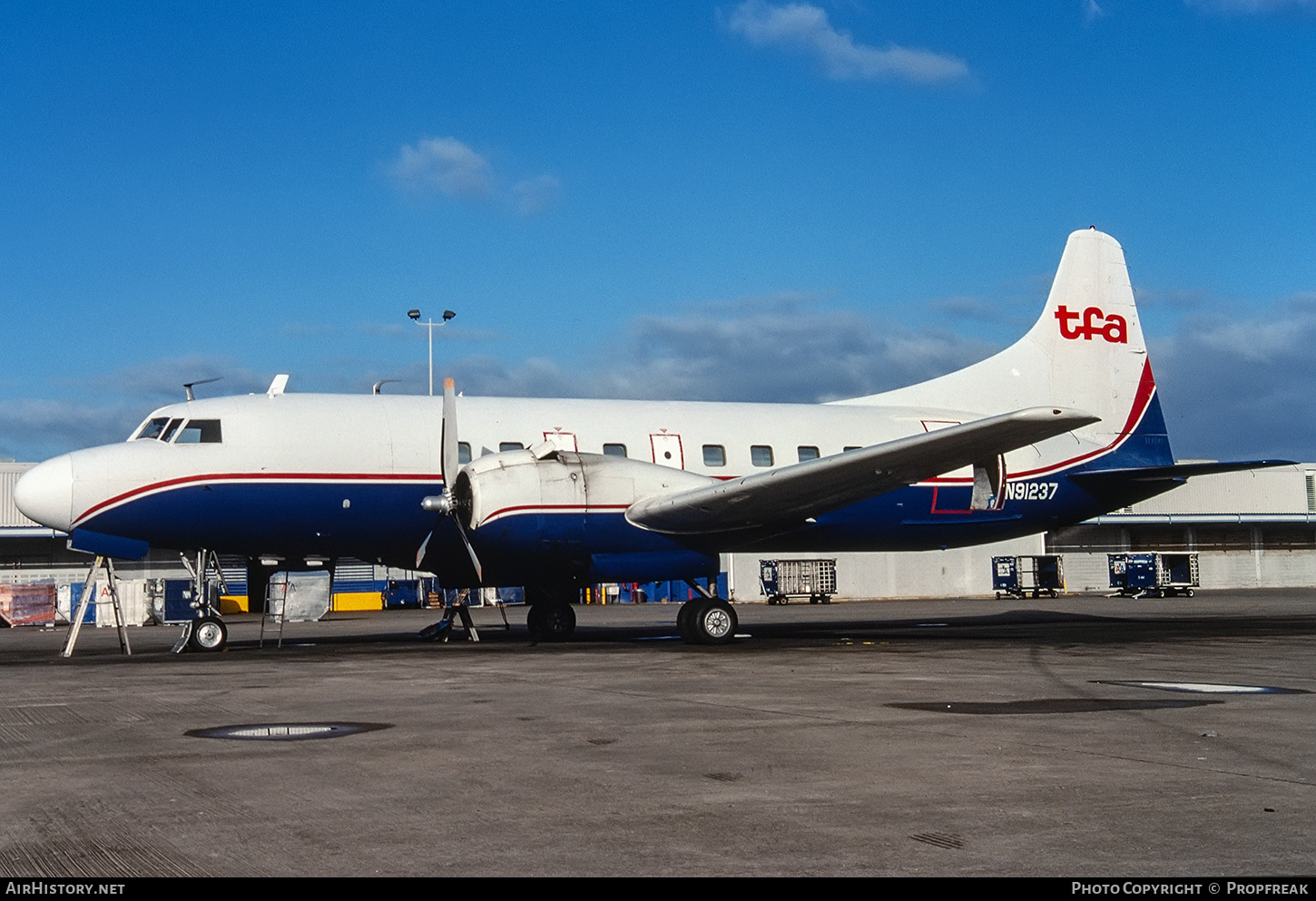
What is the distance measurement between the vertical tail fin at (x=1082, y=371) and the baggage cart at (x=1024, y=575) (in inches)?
1143

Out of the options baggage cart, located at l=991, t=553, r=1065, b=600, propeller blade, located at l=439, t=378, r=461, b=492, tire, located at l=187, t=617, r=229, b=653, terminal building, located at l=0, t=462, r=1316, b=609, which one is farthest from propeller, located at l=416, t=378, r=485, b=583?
baggage cart, located at l=991, t=553, r=1065, b=600

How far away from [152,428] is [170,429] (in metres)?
0.49

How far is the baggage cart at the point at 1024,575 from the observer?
184 ft

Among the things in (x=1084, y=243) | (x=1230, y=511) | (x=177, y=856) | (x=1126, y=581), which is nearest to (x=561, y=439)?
(x=1084, y=243)

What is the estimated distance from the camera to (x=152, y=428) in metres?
21.2

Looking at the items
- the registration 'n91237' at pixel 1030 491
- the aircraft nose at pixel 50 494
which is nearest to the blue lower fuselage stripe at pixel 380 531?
the aircraft nose at pixel 50 494

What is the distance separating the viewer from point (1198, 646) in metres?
20.0

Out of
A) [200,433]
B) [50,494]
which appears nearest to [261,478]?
[200,433]

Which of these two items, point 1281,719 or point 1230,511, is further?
point 1230,511

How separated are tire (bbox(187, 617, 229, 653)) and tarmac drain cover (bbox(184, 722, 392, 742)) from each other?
1112 cm

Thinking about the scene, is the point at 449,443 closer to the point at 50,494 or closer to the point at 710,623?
the point at 710,623

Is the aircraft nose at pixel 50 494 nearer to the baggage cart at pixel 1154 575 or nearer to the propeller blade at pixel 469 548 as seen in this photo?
the propeller blade at pixel 469 548

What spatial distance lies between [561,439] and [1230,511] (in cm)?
6075

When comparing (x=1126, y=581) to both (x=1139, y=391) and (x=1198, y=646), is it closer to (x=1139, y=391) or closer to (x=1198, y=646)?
(x=1139, y=391)
